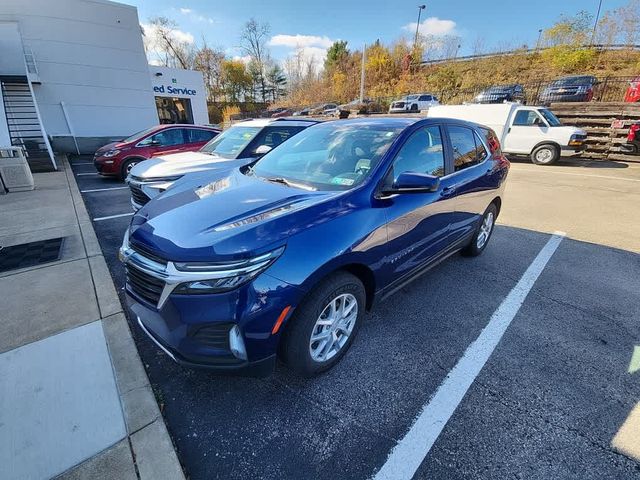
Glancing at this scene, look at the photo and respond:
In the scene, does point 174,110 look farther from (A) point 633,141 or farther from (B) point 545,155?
(A) point 633,141

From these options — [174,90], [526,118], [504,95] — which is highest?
[174,90]

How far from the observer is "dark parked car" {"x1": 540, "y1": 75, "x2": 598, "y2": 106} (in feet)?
55.2

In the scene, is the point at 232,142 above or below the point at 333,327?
above

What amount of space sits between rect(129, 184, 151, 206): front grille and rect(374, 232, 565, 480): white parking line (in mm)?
4294

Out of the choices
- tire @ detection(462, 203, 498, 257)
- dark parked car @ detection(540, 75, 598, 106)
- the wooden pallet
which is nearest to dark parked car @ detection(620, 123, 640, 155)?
the wooden pallet

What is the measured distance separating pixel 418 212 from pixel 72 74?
55.9 ft

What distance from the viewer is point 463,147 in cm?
351

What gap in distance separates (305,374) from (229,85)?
5470cm

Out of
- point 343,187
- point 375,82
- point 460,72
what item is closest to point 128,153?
point 343,187

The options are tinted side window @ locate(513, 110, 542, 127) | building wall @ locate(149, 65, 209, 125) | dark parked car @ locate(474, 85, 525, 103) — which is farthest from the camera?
dark parked car @ locate(474, 85, 525, 103)

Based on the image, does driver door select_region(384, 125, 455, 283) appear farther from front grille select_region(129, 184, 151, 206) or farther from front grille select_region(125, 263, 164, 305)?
front grille select_region(129, 184, 151, 206)

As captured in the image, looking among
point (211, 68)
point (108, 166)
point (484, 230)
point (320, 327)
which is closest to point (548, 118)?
point (484, 230)

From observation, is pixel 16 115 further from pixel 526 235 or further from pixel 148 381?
pixel 526 235

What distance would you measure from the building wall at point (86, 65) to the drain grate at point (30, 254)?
12.0m
